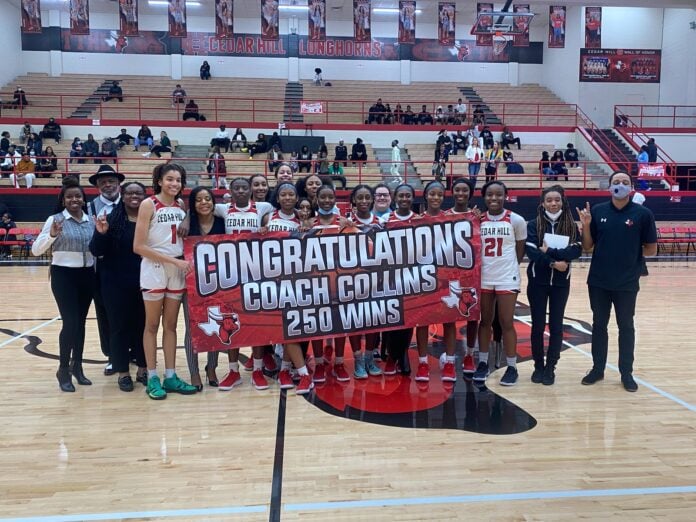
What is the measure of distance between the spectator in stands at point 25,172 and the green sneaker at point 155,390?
12.9 metres

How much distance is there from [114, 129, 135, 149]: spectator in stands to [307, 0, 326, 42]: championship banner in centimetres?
680

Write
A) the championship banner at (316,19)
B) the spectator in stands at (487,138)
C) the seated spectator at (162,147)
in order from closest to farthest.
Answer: the championship banner at (316,19)
the seated spectator at (162,147)
the spectator in stands at (487,138)

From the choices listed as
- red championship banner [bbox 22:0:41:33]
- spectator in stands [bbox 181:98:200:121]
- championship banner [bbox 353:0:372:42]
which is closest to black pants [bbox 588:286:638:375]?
championship banner [bbox 353:0:372:42]

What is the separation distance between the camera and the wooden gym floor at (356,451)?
2955 millimetres

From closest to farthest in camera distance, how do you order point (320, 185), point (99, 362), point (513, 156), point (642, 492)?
point (642, 492), point (320, 185), point (99, 362), point (513, 156)

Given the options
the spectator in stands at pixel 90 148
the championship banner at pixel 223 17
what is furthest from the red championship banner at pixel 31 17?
the championship banner at pixel 223 17

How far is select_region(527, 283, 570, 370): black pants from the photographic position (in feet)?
15.9

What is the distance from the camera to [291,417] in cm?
418

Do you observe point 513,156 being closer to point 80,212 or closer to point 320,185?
point 320,185

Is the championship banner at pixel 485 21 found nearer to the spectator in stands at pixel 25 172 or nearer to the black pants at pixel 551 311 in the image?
the black pants at pixel 551 311

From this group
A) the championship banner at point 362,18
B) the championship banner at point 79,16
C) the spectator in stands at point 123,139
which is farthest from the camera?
the spectator in stands at point 123,139

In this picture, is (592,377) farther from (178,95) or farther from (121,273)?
(178,95)

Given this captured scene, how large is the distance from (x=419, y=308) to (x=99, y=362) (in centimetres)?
314

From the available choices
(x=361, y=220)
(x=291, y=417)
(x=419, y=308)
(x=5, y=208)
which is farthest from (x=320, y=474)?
(x=5, y=208)
